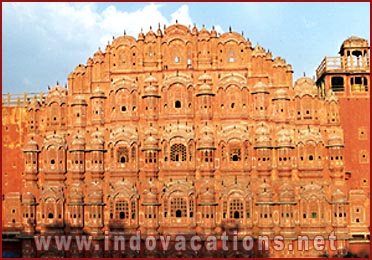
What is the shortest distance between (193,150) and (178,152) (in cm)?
97

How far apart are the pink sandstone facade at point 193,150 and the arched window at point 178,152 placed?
0.27 feet

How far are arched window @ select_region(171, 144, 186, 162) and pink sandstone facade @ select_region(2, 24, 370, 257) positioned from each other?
0.08 meters

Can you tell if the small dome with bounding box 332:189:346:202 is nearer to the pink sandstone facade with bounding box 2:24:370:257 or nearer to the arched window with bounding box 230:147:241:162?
the pink sandstone facade with bounding box 2:24:370:257

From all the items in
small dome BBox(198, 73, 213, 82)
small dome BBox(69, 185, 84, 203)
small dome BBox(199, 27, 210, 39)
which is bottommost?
small dome BBox(69, 185, 84, 203)

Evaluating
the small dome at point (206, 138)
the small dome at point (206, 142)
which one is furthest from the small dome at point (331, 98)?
the small dome at point (206, 142)

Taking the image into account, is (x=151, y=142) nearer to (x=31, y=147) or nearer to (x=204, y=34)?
A: (x=204, y=34)

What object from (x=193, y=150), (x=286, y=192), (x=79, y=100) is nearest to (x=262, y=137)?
(x=286, y=192)

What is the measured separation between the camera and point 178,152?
33.8 m

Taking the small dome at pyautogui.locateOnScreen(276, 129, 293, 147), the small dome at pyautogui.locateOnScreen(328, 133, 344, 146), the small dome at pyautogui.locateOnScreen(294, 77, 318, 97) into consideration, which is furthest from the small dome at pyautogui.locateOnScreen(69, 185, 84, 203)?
the small dome at pyautogui.locateOnScreen(328, 133, 344, 146)

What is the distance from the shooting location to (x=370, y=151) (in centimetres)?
3512

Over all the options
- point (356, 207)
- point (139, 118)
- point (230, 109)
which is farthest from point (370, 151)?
point (139, 118)

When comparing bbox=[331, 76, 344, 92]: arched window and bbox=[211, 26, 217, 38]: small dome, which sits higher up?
bbox=[211, 26, 217, 38]: small dome

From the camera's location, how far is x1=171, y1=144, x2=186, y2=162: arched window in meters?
33.7

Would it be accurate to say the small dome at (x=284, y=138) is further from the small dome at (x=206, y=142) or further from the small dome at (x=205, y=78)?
the small dome at (x=205, y=78)
